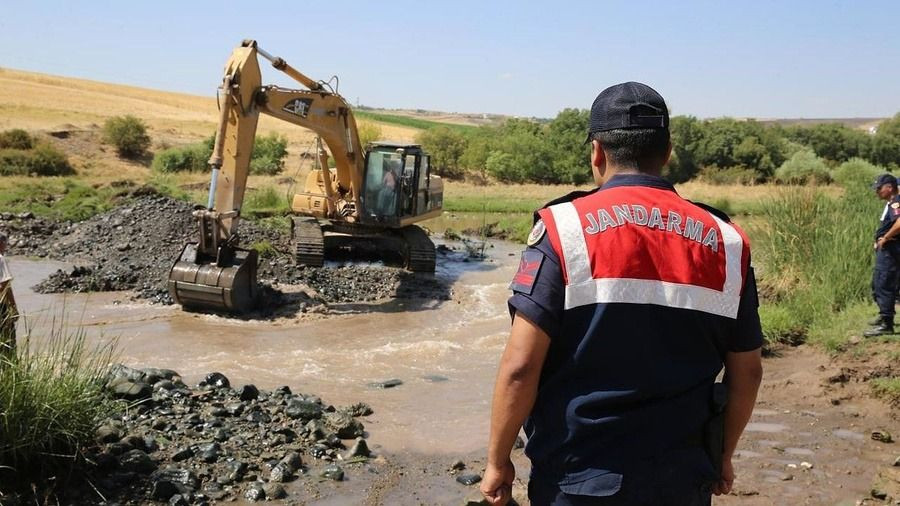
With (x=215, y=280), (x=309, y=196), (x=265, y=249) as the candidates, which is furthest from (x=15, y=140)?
(x=215, y=280)

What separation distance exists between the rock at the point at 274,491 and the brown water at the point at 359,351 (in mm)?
1548

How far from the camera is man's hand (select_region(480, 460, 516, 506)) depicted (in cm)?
245

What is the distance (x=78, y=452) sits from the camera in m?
4.95

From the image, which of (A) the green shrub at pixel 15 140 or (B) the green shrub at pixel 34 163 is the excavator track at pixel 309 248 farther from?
(A) the green shrub at pixel 15 140

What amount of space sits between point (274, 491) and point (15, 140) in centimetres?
3639

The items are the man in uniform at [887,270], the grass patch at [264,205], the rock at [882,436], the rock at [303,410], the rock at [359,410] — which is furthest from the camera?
the grass patch at [264,205]

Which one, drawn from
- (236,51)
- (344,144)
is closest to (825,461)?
(236,51)

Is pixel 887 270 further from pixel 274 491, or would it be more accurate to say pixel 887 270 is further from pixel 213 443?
pixel 213 443

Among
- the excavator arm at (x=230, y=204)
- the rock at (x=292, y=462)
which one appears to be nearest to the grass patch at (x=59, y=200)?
the excavator arm at (x=230, y=204)

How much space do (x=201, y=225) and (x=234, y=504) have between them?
738 cm

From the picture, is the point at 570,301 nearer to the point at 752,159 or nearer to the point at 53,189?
the point at 53,189

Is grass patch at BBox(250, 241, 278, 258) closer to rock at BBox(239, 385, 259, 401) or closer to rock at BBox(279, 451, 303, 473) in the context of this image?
rock at BBox(239, 385, 259, 401)

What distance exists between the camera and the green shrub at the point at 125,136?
44047 millimetres

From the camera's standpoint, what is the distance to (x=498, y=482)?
246 cm
